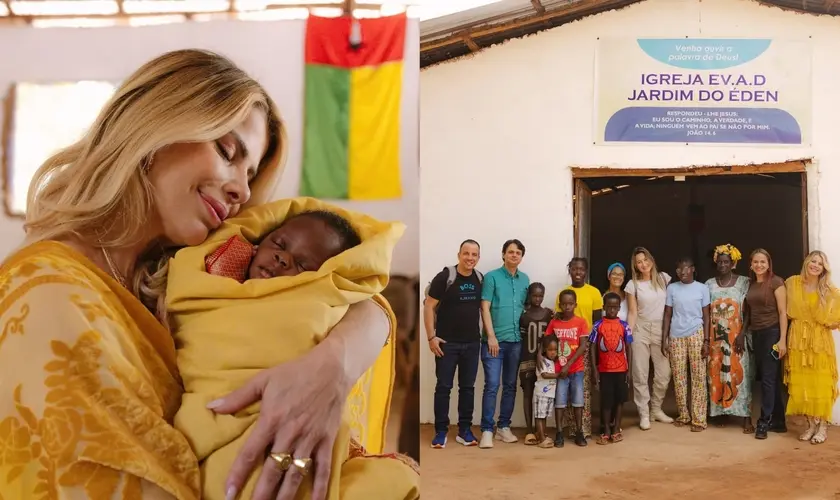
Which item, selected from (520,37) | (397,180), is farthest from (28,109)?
(520,37)

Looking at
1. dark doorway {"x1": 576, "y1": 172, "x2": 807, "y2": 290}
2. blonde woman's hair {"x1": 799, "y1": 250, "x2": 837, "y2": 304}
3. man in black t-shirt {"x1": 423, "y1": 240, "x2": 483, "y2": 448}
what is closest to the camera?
man in black t-shirt {"x1": 423, "y1": 240, "x2": 483, "y2": 448}

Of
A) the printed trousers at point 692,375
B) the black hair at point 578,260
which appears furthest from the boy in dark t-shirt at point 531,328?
the printed trousers at point 692,375

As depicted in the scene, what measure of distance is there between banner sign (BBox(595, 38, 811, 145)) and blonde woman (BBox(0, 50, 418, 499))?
148 cm

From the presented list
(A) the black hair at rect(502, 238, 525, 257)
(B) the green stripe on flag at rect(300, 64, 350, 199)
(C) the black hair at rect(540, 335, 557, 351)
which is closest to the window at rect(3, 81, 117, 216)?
(B) the green stripe on flag at rect(300, 64, 350, 199)

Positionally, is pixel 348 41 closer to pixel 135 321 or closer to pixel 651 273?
pixel 135 321

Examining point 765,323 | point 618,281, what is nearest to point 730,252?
point 765,323

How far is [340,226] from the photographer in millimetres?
721

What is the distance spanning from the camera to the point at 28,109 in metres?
0.88

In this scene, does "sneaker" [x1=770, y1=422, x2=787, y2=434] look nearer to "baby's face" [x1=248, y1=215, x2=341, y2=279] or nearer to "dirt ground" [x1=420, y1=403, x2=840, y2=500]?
"dirt ground" [x1=420, y1=403, x2=840, y2=500]

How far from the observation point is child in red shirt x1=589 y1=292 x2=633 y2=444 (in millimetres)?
1993

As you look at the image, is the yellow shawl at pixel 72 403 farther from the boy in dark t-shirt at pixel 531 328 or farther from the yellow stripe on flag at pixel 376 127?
the boy in dark t-shirt at pixel 531 328

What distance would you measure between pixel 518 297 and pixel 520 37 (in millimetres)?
830

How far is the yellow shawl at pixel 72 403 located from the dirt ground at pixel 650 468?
4.67ft

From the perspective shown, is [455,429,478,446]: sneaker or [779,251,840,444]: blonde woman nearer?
[779,251,840,444]: blonde woman
